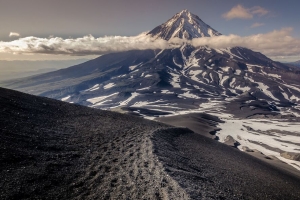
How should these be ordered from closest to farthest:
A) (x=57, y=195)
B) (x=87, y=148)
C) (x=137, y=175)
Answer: (x=57, y=195)
(x=137, y=175)
(x=87, y=148)

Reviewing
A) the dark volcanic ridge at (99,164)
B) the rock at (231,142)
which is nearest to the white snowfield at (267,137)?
the rock at (231,142)

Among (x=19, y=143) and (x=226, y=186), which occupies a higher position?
(x=19, y=143)

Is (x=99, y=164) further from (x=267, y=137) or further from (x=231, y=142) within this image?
(x=267, y=137)

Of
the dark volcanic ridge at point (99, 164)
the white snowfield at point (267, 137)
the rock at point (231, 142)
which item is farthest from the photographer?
the white snowfield at point (267, 137)

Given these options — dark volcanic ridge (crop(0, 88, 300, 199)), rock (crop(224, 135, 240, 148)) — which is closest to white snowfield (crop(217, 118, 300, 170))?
rock (crop(224, 135, 240, 148))

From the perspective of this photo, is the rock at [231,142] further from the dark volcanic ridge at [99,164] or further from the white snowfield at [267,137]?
the dark volcanic ridge at [99,164]

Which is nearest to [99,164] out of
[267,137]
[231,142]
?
[231,142]

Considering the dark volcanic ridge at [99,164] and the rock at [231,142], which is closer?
the dark volcanic ridge at [99,164]

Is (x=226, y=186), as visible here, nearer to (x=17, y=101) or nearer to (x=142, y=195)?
(x=142, y=195)

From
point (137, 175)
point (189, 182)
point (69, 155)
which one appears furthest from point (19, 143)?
point (189, 182)
